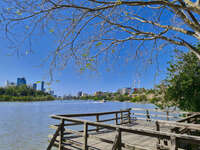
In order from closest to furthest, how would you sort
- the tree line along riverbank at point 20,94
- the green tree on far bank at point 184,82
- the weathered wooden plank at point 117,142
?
the weathered wooden plank at point 117,142, the green tree on far bank at point 184,82, the tree line along riverbank at point 20,94

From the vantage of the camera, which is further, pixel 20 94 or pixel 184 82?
pixel 20 94

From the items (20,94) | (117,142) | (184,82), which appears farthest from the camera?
(20,94)

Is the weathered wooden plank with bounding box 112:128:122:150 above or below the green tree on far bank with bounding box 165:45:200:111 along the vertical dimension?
below

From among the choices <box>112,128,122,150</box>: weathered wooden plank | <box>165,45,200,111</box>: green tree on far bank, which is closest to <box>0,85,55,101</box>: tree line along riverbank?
<box>165,45,200,111</box>: green tree on far bank

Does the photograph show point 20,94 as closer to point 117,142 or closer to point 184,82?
point 184,82

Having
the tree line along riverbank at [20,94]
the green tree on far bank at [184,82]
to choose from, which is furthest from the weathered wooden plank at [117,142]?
the tree line along riverbank at [20,94]

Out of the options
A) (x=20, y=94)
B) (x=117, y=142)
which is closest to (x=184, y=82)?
(x=117, y=142)

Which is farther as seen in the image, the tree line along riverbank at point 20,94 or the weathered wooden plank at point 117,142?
the tree line along riverbank at point 20,94

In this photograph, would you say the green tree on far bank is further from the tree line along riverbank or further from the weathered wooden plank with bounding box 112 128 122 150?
the tree line along riverbank

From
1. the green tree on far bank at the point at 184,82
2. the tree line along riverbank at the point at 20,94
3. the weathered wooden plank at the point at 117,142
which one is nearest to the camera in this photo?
the weathered wooden plank at the point at 117,142

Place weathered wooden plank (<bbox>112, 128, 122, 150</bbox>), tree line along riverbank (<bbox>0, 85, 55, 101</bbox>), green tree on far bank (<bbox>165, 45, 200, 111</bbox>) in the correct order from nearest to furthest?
1. weathered wooden plank (<bbox>112, 128, 122, 150</bbox>)
2. green tree on far bank (<bbox>165, 45, 200, 111</bbox>)
3. tree line along riverbank (<bbox>0, 85, 55, 101</bbox>)

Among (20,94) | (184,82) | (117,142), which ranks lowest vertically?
(20,94)

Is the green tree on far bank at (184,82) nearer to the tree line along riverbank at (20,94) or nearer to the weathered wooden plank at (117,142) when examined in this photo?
the weathered wooden plank at (117,142)

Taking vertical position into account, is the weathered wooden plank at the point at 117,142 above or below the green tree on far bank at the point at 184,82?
below
